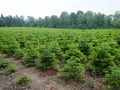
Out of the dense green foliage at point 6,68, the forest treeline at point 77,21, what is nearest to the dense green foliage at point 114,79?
the dense green foliage at point 6,68

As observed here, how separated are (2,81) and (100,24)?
65723 mm

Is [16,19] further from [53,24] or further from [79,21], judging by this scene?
[79,21]

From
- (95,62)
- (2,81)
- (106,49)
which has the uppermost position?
(106,49)

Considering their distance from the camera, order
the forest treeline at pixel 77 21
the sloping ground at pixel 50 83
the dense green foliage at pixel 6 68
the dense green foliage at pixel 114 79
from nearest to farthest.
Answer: the dense green foliage at pixel 114 79 < the sloping ground at pixel 50 83 < the dense green foliage at pixel 6 68 < the forest treeline at pixel 77 21

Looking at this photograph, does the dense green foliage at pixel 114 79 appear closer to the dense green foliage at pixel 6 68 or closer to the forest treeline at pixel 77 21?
the dense green foliage at pixel 6 68

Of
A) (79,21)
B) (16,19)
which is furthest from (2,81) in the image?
(16,19)

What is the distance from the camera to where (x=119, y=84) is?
7.46m

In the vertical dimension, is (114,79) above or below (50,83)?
Answer: above

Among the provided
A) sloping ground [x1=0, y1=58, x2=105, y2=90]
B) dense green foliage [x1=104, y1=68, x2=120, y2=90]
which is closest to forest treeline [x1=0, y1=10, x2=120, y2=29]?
sloping ground [x1=0, y1=58, x2=105, y2=90]

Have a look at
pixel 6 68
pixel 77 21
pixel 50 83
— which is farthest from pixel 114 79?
pixel 77 21

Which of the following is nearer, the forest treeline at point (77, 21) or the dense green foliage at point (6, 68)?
the dense green foliage at point (6, 68)

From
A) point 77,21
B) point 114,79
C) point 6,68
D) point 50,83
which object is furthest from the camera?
point 77,21

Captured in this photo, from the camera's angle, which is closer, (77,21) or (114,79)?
(114,79)

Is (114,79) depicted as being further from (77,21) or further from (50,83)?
(77,21)
